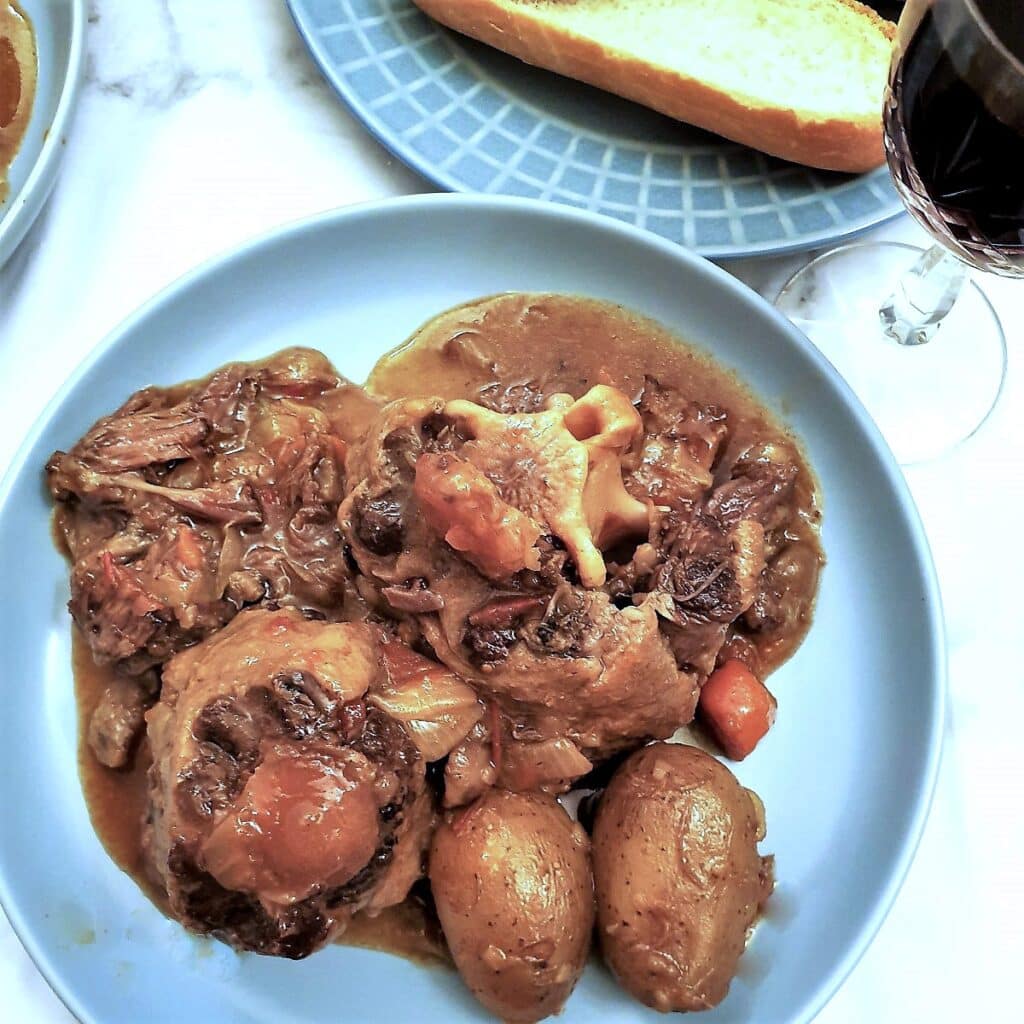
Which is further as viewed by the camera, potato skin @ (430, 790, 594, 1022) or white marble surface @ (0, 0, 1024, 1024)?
white marble surface @ (0, 0, 1024, 1024)

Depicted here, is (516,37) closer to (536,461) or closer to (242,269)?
(242,269)

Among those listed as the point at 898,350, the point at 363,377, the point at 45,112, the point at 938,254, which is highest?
the point at 45,112

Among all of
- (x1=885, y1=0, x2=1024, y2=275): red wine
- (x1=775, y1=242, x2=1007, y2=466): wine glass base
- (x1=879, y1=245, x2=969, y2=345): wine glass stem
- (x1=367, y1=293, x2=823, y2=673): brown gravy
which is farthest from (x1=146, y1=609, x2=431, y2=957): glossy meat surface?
(x1=879, y1=245, x2=969, y2=345): wine glass stem

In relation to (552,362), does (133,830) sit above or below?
below

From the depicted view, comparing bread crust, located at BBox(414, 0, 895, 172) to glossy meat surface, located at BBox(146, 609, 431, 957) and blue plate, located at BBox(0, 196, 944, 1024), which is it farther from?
glossy meat surface, located at BBox(146, 609, 431, 957)

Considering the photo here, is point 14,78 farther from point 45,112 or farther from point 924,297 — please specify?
point 924,297

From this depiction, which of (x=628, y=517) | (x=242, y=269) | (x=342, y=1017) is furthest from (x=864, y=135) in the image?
(x=342, y=1017)

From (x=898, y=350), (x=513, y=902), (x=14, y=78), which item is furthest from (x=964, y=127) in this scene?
(x=14, y=78)
